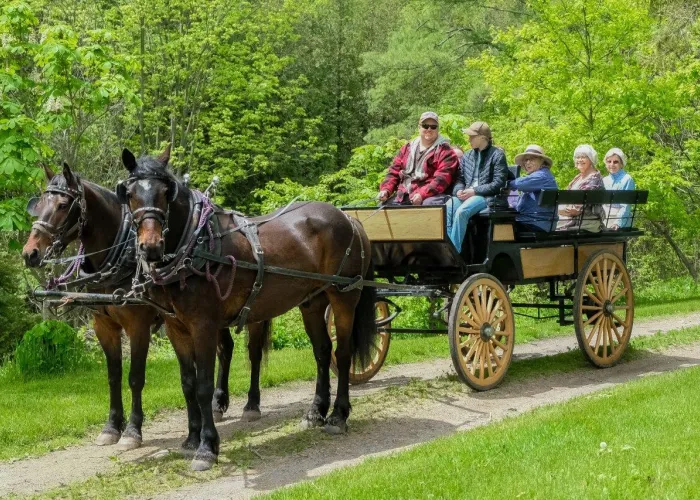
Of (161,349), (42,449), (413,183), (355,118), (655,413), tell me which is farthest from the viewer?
(355,118)

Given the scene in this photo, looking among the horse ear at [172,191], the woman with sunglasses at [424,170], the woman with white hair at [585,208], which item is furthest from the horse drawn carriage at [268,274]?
the woman with sunglasses at [424,170]

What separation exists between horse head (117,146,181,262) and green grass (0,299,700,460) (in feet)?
7.78

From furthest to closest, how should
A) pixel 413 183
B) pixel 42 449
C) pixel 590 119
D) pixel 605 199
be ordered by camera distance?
pixel 590 119 < pixel 605 199 < pixel 413 183 < pixel 42 449

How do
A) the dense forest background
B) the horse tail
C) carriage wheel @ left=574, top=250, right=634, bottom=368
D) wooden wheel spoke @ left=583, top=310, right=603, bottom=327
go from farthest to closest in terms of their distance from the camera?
the dense forest background < wooden wheel spoke @ left=583, top=310, right=603, bottom=327 < carriage wheel @ left=574, top=250, right=634, bottom=368 < the horse tail

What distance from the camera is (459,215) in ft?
27.5

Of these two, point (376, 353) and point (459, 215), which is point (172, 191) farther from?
point (376, 353)

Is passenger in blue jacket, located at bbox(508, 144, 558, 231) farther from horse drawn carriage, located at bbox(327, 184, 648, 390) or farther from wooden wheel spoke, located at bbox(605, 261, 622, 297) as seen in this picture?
wooden wheel spoke, located at bbox(605, 261, 622, 297)

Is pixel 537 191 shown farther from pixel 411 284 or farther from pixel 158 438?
pixel 158 438

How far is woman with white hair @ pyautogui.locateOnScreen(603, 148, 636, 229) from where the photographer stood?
10117 mm

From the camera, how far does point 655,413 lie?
6363mm

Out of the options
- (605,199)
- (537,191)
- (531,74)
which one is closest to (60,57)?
(537,191)

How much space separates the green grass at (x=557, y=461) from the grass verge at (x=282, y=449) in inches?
1.6

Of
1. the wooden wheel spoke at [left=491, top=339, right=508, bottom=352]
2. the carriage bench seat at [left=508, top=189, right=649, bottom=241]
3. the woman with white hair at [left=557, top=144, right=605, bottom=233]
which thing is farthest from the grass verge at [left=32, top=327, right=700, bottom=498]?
the woman with white hair at [left=557, top=144, right=605, bottom=233]

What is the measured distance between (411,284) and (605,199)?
246cm
